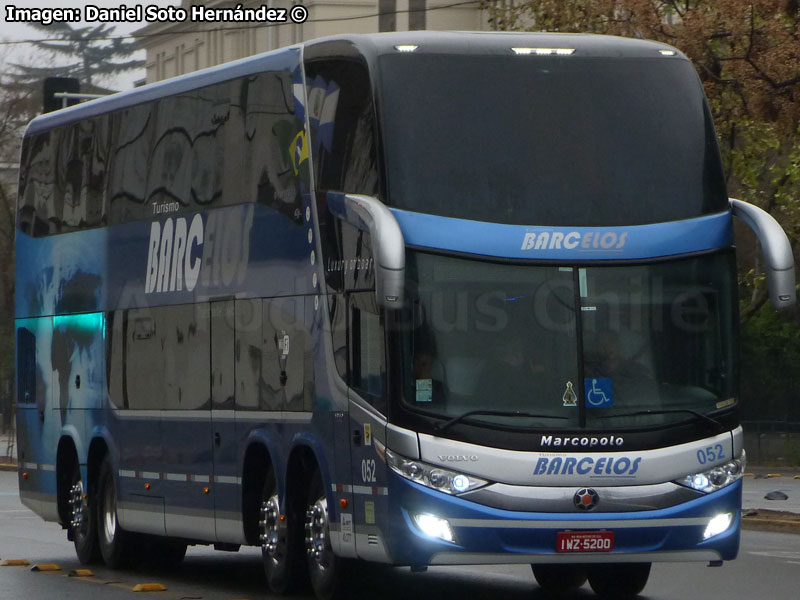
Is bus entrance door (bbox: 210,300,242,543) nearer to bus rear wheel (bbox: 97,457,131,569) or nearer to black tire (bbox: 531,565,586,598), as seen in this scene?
black tire (bbox: 531,565,586,598)

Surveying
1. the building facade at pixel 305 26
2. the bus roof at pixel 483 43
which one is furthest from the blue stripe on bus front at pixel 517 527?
the building facade at pixel 305 26

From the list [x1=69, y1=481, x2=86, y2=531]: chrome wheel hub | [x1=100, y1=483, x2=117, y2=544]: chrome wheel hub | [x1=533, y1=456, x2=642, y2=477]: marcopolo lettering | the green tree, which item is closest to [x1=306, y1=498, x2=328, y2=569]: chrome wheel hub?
[x1=533, y1=456, x2=642, y2=477]: marcopolo lettering

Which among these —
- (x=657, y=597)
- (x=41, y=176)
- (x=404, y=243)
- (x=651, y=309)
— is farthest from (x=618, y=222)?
(x=41, y=176)

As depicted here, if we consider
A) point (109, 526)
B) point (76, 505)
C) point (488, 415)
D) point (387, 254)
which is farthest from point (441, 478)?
point (76, 505)

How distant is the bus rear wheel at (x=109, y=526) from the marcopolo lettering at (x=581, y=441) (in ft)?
21.9

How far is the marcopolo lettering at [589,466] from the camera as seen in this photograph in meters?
12.7

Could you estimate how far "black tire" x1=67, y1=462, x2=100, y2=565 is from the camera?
1902 cm

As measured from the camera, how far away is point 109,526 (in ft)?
61.3

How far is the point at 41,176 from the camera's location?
20.6 metres

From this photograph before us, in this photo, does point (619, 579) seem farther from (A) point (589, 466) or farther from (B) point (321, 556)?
(A) point (589, 466)

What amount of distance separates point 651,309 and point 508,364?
3.45 ft

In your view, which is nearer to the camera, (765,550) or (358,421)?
(358,421)

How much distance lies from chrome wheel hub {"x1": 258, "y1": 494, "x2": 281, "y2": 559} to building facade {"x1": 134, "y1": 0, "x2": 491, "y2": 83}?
176 ft

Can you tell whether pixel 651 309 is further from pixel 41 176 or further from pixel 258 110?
pixel 41 176
